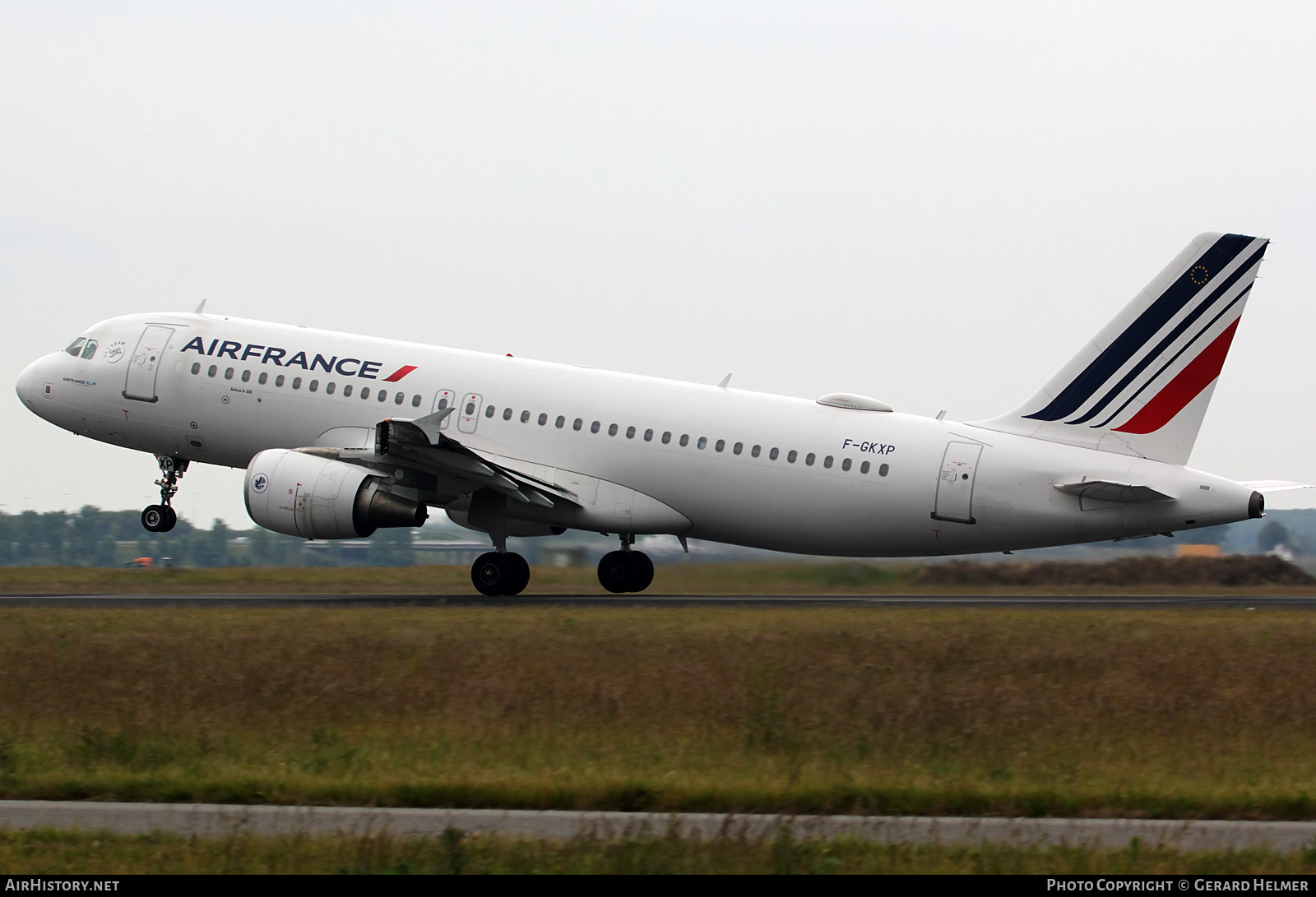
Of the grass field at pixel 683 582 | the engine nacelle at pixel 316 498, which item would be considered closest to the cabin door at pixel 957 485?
the grass field at pixel 683 582

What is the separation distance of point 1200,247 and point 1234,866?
2241cm

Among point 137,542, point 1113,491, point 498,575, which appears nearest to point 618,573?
point 498,575

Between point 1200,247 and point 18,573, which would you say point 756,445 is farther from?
point 18,573

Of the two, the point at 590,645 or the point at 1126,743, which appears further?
the point at 590,645

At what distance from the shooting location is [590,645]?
69.5 feet

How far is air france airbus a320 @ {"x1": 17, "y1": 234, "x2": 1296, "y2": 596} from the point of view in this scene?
30.0 metres

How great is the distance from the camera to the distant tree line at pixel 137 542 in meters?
60.8

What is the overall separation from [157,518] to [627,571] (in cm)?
1190

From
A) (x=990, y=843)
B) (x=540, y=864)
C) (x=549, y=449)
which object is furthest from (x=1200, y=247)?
(x=540, y=864)

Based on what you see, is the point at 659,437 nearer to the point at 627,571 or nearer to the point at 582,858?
the point at 627,571

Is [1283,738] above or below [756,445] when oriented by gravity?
below

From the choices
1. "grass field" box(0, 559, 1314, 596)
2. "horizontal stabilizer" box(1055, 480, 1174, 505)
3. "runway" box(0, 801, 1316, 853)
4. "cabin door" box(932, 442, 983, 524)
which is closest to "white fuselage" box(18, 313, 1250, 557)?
"cabin door" box(932, 442, 983, 524)

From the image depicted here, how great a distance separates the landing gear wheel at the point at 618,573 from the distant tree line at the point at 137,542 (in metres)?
25.7

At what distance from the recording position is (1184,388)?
2995 cm
